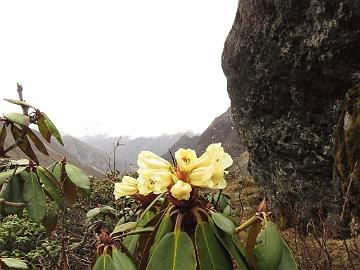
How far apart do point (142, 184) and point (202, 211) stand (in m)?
0.26

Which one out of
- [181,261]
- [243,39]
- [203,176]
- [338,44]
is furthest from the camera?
[243,39]

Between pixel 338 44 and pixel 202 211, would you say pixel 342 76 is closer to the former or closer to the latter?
pixel 338 44

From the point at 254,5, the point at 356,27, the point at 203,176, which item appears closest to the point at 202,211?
the point at 203,176

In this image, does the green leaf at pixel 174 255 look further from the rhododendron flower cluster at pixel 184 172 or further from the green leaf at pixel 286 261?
the green leaf at pixel 286 261

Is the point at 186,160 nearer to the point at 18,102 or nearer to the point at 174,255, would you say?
the point at 174,255

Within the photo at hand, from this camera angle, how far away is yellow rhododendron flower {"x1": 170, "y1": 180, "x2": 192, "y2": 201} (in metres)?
1.44

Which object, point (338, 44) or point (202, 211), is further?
point (338, 44)

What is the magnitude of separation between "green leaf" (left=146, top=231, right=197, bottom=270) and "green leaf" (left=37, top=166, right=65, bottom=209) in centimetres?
112

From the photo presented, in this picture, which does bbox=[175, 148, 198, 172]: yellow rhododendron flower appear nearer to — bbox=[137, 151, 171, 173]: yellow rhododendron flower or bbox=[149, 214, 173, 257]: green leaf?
bbox=[137, 151, 171, 173]: yellow rhododendron flower

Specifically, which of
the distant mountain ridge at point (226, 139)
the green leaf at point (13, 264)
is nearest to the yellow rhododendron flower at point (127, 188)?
the green leaf at point (13, 264)

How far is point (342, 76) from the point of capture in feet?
17.0

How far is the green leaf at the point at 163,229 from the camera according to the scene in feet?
4.91

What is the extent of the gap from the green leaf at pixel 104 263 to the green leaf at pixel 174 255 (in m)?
0.16

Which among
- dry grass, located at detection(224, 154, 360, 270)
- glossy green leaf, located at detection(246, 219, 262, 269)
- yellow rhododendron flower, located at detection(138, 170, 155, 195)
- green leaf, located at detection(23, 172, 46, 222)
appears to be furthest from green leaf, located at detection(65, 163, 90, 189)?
dry grass, located at detection(224, 154, 360, 270)
